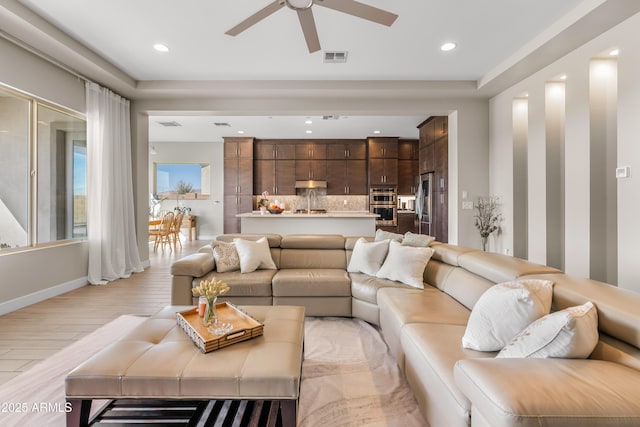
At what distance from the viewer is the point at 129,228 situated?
4.99 metres

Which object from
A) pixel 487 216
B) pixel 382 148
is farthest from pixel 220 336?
pixel 382 148

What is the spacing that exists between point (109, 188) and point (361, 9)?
426 cm

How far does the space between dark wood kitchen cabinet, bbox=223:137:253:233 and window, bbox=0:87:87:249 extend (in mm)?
4129

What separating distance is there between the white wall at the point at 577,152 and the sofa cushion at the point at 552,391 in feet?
8.40

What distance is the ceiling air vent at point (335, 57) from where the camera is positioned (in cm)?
380

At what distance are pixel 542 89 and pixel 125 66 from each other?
546 centimetres

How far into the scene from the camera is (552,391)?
3.24 feet

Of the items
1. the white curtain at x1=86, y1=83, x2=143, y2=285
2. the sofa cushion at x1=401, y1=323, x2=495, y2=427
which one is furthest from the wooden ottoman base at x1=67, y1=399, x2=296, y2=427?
the white curtain at x1=86, y1=83, x2=143, y2=285

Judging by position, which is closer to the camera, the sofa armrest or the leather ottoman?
the leather ottoman

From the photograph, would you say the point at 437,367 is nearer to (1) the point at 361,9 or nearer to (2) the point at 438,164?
(1) the point at 361,9

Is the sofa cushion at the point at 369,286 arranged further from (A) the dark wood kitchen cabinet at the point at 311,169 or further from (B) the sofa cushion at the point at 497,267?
(A) the dark wood kitchen cabinet at the point at 311,169

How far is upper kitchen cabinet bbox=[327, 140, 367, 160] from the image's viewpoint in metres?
8.65

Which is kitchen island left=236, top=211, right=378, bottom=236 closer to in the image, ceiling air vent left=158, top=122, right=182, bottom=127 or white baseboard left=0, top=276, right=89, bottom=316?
white baseboard left=0, top=276, right=89, bottom=316

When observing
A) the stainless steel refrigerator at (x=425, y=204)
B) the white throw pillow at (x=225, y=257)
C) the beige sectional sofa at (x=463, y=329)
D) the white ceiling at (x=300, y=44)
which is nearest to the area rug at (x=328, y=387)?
the beige sectional sofa at (x=463, y=329)
